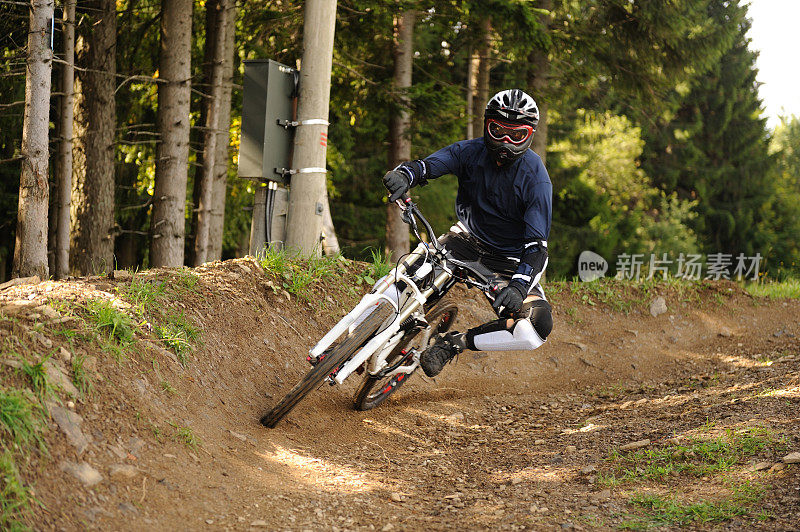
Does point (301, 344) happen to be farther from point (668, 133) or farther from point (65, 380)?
point (668, 133)

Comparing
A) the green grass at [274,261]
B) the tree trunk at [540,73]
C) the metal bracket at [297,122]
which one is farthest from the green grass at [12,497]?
the tree trunk at [540,73]

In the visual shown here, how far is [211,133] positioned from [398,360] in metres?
8.90

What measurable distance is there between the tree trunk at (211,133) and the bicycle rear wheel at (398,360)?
776 centimetres

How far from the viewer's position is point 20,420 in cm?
381

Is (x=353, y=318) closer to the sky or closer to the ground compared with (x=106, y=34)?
closer to the ground

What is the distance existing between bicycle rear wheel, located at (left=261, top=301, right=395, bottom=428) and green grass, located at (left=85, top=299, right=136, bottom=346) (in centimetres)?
124

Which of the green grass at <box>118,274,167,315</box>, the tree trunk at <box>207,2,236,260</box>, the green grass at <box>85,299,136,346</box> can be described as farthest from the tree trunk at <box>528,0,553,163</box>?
the green grass at <box>85,299,136,346</box>

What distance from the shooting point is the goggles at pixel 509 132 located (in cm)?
560

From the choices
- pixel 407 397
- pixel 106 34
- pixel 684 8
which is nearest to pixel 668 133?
pixel 684 8

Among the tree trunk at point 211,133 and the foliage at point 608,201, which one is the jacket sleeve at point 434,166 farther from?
the foliage at point 608,201

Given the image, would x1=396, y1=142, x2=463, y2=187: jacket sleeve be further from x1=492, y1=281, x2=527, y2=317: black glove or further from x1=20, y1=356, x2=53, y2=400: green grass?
x1=20, y1=356, x2=53, y2=400: green grass

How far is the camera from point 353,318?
540cm

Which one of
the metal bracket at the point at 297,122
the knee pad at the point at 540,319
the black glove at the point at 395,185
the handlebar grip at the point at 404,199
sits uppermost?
the metal bracket at the point at 297,122

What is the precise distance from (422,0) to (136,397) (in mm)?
10543
